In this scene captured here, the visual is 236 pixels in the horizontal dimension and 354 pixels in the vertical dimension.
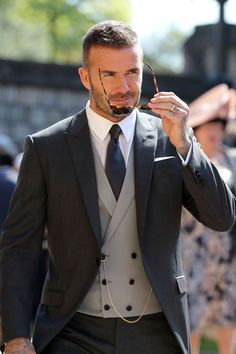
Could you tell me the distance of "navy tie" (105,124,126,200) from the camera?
166 inches

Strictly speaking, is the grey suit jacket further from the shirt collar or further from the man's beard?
the man's beard

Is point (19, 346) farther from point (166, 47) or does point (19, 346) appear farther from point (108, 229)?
point (166, 47)

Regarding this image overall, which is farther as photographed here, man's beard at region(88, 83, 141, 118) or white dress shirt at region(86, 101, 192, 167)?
white dress shirt at region(86, 101, 192, 167)

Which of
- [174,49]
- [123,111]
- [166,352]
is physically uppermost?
[123,111]

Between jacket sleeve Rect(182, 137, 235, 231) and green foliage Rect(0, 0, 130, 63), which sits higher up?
jacket sleeve Rect(182, 137, 235, 231)

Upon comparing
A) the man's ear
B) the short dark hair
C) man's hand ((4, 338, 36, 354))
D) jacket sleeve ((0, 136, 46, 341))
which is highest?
the short dark hair

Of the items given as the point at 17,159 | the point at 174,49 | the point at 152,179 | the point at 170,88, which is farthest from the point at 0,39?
the point at 152,179

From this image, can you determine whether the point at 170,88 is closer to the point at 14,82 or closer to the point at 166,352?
the point at 14,82

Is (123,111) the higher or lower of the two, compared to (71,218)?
higher

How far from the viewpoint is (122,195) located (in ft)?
13.7

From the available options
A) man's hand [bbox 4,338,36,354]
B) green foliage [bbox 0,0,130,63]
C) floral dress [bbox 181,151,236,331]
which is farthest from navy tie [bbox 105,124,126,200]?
green foliage [bbox 0,0,130,63]

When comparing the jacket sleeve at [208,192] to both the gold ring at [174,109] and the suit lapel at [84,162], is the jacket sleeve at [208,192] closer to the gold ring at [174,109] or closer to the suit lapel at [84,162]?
the gold ring at [174,109]

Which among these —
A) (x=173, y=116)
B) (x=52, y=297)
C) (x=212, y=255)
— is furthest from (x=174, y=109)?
(x=212, y=255)

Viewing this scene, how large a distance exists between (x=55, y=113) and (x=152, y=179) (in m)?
12.9
